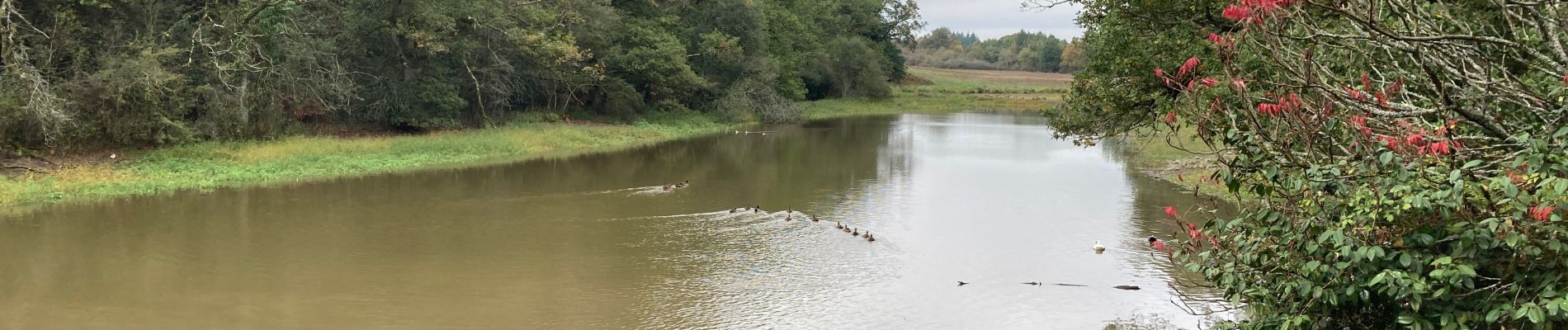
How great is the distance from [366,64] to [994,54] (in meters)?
103

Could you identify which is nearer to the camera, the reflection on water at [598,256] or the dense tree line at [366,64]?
the reflection on water at [598,256]

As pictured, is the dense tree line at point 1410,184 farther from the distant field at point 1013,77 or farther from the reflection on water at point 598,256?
the distant field at point 1013,77

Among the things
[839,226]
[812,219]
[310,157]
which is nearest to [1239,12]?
[839,226]

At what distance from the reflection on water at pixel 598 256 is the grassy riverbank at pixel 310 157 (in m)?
1.02

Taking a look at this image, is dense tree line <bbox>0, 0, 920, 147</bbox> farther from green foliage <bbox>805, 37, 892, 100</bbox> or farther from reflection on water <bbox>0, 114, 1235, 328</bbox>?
green foliage <bbox>805, 37, 892, 100</bbox>

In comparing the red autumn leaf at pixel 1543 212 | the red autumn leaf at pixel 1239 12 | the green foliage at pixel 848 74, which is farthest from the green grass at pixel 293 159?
the green foliage at pixel 848 74

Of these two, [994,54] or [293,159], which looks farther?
[994,54]

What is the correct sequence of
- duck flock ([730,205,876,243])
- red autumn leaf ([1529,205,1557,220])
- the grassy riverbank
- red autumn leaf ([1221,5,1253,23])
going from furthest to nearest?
the grassy riverbank
duck flock ([730,205,876,243])
red autumn leaf ([1221,5,1253,23])
red autumn leaf ([1529,205,1557,220])

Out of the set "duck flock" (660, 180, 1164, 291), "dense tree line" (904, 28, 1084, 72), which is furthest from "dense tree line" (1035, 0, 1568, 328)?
"dense tree line" (904, 28, 1084, 72)

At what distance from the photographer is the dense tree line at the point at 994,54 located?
107 meters

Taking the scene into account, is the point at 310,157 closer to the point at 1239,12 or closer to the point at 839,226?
the point at 839,226

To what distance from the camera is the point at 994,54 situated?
125 m

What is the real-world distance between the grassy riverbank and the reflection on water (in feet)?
3.33

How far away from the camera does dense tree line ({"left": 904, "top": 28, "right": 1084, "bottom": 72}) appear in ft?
351
